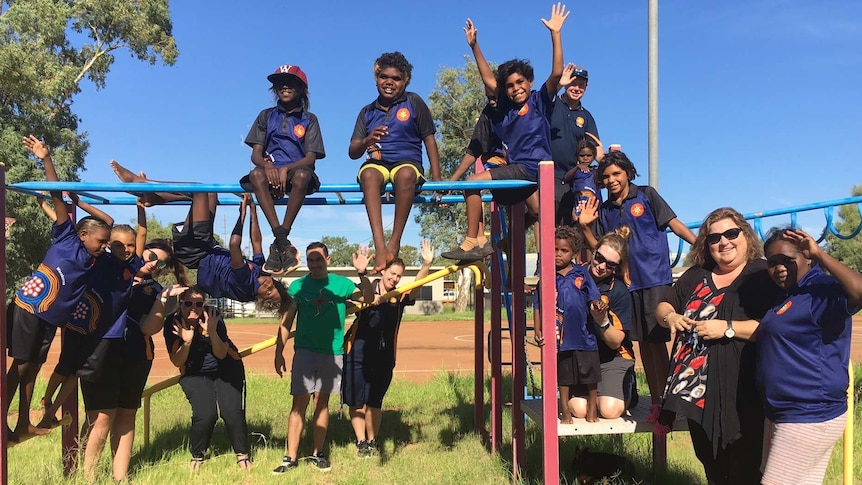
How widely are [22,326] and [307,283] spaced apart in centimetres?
194

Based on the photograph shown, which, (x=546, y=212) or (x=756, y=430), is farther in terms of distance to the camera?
(x=546, y=212)

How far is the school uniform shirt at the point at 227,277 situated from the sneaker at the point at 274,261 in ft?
3.11

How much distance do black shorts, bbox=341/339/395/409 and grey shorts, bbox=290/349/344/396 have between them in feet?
1.07

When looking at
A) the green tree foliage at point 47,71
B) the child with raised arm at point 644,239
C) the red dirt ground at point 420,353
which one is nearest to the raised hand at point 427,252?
the child with raised arm at point 644,239

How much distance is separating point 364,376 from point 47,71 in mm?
14725

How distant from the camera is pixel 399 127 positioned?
13.5 ft

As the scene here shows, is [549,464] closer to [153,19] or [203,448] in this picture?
[203,448]

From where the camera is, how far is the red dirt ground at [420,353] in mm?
11117

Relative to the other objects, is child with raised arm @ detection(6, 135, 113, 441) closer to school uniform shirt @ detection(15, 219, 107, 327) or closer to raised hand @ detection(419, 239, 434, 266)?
school uniform shirt @ detection(15, 219, 107, 327)

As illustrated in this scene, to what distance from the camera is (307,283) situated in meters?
4.89

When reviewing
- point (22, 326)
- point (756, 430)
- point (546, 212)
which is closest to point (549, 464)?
point (756, 430)

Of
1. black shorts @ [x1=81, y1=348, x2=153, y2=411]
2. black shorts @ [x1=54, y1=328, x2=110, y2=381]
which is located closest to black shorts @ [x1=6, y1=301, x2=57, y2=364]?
black shorts @ [x1=54, y1=328, x2=110, y2=381]

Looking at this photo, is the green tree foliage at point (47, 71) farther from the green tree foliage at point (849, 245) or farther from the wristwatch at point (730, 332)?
the green tree foliage at point (849, 245)

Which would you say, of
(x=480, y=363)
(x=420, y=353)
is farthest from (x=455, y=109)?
(x=480, y=363)
